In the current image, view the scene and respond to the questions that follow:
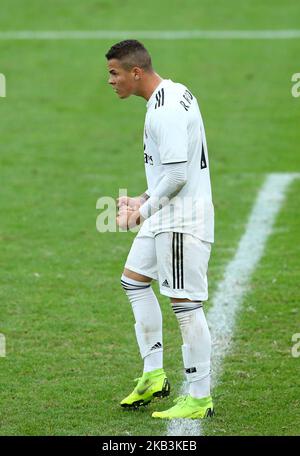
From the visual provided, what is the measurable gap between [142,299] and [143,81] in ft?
4.44

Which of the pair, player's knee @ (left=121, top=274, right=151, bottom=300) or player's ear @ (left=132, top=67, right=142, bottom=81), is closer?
player's ear @ (left=132, top=67, right=142, bottom=81)

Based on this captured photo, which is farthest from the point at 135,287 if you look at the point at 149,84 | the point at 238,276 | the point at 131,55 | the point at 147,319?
the point at 238,276

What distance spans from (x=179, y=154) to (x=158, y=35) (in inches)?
578

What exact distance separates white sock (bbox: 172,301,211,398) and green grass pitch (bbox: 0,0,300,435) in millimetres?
273

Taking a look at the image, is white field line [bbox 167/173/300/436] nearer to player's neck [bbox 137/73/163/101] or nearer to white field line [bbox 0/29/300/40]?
player's neck [bbox 137/73/163/101]

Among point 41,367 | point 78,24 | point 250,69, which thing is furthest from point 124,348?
point 78,24

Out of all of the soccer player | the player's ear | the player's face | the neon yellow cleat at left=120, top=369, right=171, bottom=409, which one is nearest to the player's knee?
the soccer player

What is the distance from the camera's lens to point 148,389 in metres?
6.72

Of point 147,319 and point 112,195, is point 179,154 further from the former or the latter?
point 112,195

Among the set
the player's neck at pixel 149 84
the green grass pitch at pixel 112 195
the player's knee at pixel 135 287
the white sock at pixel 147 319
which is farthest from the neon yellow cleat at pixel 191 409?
the player's neck at pixel 149 84

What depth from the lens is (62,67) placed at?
62.6ft

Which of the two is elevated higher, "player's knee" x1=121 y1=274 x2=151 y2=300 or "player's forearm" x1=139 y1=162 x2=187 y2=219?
"player's forearm" x1=139 y1=162 x2=187 y2=219

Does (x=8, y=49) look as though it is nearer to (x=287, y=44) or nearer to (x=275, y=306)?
(x=287, y=44)

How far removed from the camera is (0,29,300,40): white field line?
20266mm
